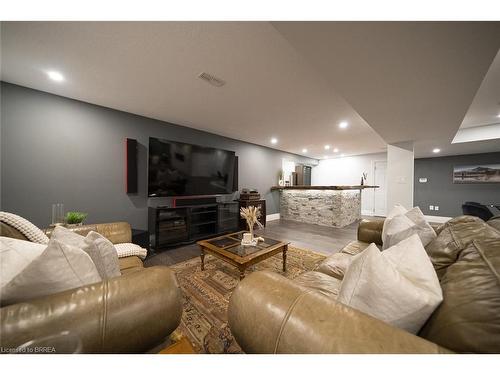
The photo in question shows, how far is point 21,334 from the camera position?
0.52 m

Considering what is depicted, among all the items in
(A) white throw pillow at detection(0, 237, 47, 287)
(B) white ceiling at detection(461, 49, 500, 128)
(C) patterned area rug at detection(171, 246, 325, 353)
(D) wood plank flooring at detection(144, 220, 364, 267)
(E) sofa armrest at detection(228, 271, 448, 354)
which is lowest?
(D) wood plank flooring at detection(144, 220, 364, 267)

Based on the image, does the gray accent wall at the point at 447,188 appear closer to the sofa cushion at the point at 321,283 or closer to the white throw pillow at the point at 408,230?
the white throw pillow at the point at 408,230

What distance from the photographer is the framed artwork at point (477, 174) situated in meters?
4.96

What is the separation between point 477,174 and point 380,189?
226cm

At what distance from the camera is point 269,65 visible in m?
1.83

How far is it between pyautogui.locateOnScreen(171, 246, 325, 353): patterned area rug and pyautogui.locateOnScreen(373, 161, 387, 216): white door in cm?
516

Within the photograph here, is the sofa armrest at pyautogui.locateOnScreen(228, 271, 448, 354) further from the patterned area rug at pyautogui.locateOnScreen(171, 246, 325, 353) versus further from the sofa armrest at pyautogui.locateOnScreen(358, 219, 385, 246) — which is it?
the sofa armrest at pyautogui.locateOnScreen(358, 219, 385, 246)

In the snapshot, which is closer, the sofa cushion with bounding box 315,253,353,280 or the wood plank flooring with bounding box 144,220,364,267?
the sofa cushion with bounding box 315,253,353,280

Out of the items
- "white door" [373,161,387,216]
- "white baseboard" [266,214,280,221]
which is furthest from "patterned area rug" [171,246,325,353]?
"white door" [373,161,387,216]

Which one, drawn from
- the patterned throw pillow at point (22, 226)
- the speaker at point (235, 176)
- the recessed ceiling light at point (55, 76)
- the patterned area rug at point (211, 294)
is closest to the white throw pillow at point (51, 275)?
the patterned throw pillow at point (22, 226)

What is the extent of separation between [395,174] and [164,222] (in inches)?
178

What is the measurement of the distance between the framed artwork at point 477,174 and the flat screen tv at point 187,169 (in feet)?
21.6

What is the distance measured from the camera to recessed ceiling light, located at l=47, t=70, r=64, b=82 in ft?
6.43

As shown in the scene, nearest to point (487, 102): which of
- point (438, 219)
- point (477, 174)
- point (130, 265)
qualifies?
point (477, 174)
